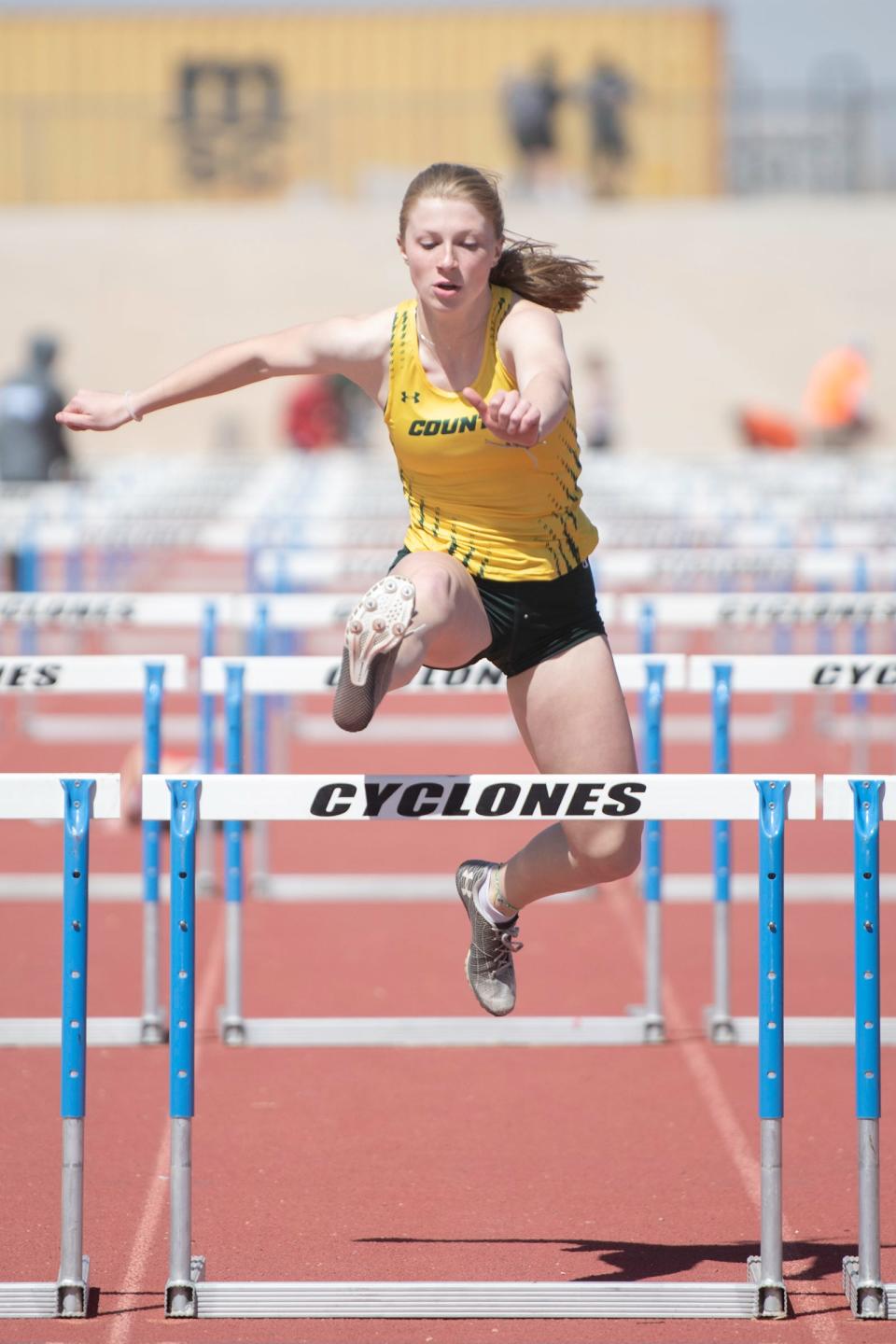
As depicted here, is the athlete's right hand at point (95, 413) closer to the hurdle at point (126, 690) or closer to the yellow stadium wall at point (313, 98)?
the hurdle at point (126, 690)

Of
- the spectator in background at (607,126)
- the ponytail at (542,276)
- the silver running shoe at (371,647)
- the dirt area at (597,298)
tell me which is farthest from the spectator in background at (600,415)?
the silver running shoe at (371,647)

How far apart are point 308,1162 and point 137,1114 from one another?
1.96ft

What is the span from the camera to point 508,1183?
188 inches

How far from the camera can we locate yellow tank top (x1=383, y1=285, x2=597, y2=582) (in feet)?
13.6

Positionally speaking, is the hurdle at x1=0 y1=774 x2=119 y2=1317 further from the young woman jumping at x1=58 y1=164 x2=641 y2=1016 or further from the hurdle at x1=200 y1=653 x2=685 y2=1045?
the hurdle at x1=200 y1=653 x2=685 y2=1045

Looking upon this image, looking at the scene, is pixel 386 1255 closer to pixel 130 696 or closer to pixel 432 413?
pixel 432 413

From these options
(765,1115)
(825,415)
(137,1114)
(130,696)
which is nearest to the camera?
(765,1115)

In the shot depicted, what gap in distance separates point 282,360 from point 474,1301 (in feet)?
6.34

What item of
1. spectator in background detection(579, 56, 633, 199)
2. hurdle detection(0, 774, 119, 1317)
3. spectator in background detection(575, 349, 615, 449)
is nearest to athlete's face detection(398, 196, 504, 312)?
hurdle detection(0, 774, 119, 1317)

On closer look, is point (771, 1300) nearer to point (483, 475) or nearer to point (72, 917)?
point (72, 917)

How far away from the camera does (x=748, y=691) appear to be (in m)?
5.84

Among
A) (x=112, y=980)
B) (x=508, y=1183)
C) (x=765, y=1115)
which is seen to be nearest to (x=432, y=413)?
(x=765, y=1115)

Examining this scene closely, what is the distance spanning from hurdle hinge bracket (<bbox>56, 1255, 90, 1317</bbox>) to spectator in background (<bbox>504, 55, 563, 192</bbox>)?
36079 millimetres

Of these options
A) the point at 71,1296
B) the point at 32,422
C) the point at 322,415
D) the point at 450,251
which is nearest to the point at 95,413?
the point at 450,251
